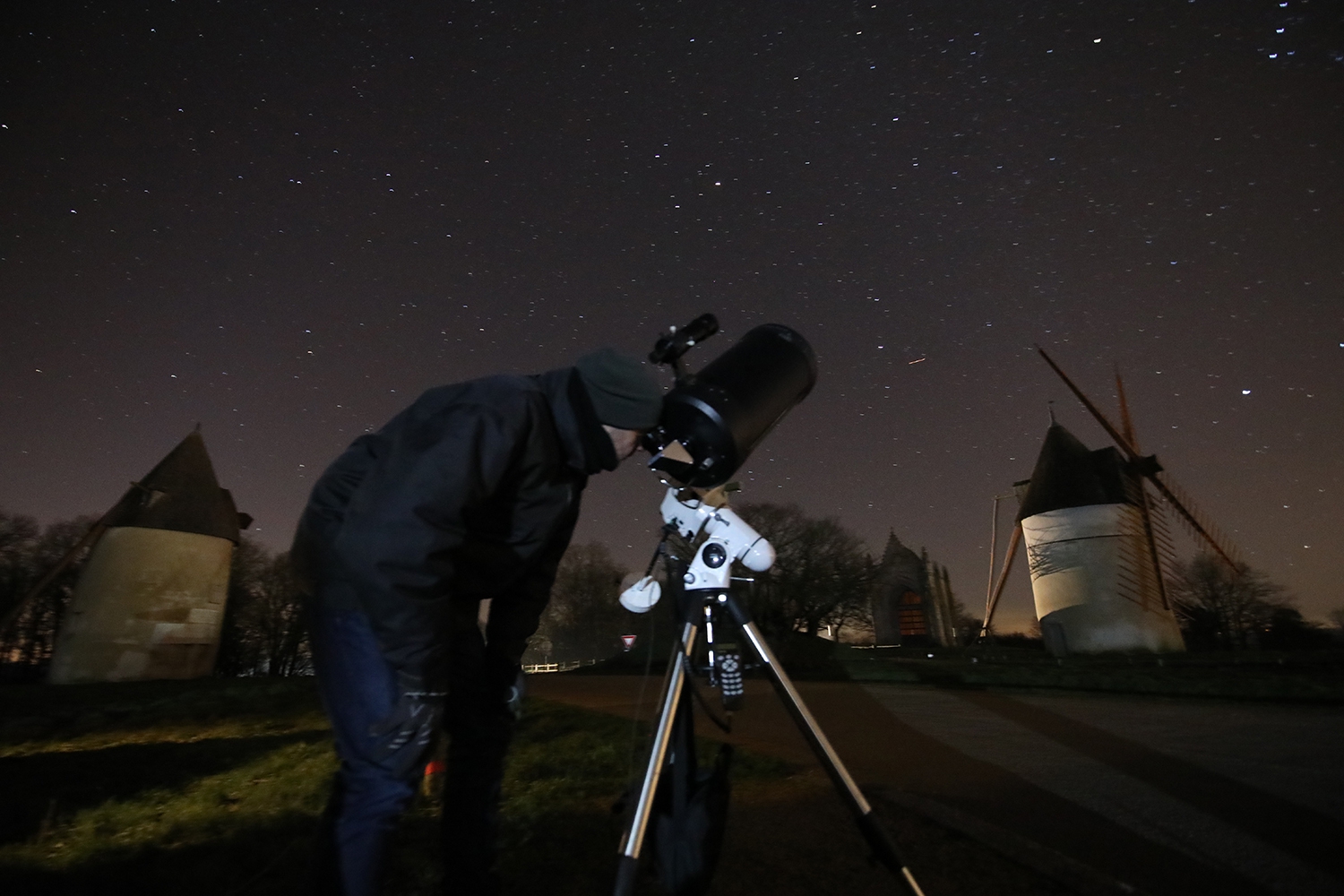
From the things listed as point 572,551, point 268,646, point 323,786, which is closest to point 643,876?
point 323,786

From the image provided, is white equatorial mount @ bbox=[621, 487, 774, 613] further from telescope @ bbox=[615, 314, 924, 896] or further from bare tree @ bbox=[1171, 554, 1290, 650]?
bare tree @ bbox=[1171, 554, 1290, 650]

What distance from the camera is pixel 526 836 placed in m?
3.36

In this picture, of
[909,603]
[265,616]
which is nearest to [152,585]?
[265,616]

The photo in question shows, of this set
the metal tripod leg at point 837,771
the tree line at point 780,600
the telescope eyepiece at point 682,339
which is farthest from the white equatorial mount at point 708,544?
the tree line at point 780,600

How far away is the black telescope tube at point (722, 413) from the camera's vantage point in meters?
2.57

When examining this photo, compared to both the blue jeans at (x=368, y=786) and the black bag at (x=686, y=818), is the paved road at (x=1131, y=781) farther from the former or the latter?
the blue jeans at (x=368, y=786)

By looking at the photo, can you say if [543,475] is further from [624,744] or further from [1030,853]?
[624,744]

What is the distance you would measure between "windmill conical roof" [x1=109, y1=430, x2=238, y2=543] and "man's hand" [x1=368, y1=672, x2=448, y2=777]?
28.0 meters

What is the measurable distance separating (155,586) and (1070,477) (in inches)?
1337

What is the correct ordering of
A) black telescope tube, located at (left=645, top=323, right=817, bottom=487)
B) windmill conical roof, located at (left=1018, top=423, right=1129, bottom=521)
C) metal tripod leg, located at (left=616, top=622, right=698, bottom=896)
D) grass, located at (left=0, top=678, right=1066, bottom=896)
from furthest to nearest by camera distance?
1. windmill conical roof, located at (left=1018, top=423, right=1129, bottom=521)
2. grass, located at (left=0, top=678, right=1066, bottom=896)
3. black telescope tube, located at (left=645, top=323, right=817, bottom=487)
4. metal tripod leg, located at (left=616, top=622, right=698, bottom=896)

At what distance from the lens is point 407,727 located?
5.91 ft

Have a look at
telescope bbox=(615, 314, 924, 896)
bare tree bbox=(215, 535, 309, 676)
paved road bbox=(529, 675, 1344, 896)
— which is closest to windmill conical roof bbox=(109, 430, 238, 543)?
bare tree bbox=(215, 535, 309, 676)

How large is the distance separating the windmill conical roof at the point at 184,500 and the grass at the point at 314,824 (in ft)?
66.4

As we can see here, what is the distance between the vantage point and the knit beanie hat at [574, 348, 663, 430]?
2.30 m
